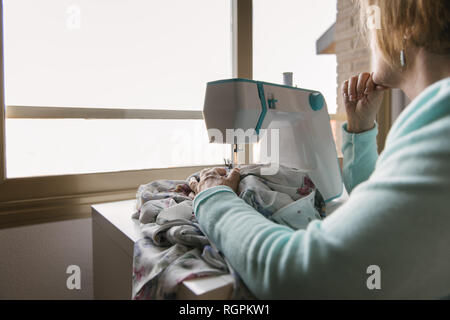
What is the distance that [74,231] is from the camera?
3.74 feet

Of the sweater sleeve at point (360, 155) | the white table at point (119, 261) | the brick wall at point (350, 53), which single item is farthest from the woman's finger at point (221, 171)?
the brick wall at point (350, 53)

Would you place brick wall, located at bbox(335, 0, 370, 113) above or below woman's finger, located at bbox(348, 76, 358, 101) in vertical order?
above

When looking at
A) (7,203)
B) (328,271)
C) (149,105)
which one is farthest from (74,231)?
(328,271)

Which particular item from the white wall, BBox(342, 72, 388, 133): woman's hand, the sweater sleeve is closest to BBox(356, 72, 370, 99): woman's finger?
BBox(342, 72, 388, 133): woman's hand

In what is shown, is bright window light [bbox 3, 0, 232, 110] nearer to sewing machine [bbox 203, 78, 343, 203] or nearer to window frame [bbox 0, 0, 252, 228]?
window frame [bbox 0, 0, 252, 228]

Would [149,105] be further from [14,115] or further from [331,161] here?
[331,161]

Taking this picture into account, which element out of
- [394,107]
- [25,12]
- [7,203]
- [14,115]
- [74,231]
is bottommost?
[74,231]

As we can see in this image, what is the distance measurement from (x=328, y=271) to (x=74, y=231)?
3.33 feet

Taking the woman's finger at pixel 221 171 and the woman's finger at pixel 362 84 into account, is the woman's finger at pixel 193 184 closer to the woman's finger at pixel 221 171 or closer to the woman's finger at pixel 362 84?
the woman's finger at pixel 221 171

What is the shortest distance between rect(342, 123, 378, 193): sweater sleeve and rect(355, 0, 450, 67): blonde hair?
45 cm

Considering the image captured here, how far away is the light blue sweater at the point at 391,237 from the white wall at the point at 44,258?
0.92m

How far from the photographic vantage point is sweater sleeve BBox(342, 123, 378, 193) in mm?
987

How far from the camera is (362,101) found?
38.1 inches
